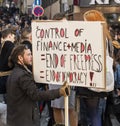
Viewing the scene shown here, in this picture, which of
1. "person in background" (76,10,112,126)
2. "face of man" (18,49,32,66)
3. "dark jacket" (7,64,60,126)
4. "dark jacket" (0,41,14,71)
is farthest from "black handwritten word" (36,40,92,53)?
"dark jacket" (0,41,14,71)

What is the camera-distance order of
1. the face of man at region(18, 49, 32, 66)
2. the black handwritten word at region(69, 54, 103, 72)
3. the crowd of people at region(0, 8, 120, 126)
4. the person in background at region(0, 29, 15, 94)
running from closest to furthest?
1. the black handwritten word at region(69, 54, 103, 72)
2. the crowd of people at region(0, 8, 120, 126)
3. the face of man at region(18, 49, 32, 66)
4. the person in background at region(0, 29, 15, 94)

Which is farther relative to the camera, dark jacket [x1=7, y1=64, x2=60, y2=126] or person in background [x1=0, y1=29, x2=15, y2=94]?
person in background [x1=0, y1=29, x2=15, y2=94]

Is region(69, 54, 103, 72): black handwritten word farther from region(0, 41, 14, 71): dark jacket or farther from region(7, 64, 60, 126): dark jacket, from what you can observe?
region(0, 41, 14, 71): dark jacket

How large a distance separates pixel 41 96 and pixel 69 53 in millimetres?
534

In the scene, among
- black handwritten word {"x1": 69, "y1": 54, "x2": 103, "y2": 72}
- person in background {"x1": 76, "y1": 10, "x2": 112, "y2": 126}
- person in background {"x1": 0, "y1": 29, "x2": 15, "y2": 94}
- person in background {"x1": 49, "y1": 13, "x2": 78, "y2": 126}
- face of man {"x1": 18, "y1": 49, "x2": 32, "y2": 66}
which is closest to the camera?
black handwritten word {"x1": 69, "y1": 54, "x2": 103, "y2": 72}

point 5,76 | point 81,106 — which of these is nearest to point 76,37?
point 81,106

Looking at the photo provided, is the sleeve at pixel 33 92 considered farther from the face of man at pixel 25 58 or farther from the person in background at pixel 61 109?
the person in background at pixel 61 109

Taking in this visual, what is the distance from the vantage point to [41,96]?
549cm

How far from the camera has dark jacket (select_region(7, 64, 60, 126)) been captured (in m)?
5.50

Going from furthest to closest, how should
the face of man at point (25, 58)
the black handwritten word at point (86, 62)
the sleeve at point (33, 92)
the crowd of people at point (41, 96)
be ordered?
the face of man at point (25, 58), the crowd of people at point (41, 96), the sleeve at point (33, 92), the black handwritten word at point (86, 62)

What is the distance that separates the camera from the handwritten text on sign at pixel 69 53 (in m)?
5.34

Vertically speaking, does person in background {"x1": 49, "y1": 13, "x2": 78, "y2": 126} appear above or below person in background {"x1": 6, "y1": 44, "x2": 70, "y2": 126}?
below

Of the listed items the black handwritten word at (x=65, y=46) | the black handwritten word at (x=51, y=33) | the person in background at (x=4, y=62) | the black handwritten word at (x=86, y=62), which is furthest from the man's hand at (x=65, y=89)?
the person in background at (x=4, y=62)

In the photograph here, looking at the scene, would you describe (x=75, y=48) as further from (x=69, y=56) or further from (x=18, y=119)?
(x=18, y=119)
